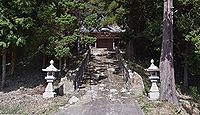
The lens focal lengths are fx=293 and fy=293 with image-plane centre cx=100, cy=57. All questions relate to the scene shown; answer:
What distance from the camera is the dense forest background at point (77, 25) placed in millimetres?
14484

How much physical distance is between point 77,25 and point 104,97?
516 centimetres

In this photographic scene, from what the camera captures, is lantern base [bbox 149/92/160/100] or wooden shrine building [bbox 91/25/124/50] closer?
lantern base [bbox 149/92/160/100]

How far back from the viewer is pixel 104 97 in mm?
12367

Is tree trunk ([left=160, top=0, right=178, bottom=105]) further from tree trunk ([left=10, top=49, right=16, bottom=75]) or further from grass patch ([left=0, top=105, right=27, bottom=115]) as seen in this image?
tree trunk ([left=10, top=49, right=16, bottom=75])

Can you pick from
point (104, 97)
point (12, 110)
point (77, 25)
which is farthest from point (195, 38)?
point (12, 110)

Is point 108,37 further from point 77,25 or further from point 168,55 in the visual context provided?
point 168,55

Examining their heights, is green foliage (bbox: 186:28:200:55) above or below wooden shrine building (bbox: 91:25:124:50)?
below

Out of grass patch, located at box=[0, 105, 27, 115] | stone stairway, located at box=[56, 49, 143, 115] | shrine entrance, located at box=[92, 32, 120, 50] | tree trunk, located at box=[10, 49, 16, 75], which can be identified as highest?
shrine entrance, located at box=[92, 32, 120, 50]

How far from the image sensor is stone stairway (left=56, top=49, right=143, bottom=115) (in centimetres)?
997

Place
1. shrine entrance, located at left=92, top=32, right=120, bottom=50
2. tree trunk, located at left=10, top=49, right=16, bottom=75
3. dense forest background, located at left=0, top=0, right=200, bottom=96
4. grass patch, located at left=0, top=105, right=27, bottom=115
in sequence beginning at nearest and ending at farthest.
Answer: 1. grass patch, located at left=0, top=105, right=27, bottom=115
2. dense forest background, located at left=0, top=0, right=200, bottom=96
3. tree trunk, located at left=10, top=49, right=16, bottom=75
4. shrine entrance, located at left=92, top=32, right=120, bottom=50

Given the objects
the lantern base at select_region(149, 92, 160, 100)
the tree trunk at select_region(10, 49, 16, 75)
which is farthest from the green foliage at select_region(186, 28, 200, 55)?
the tree trunk at select_region(10, 49, 16, 75)

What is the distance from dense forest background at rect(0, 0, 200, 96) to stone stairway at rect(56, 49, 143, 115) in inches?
88.0

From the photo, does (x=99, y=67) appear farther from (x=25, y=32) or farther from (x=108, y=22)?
(x=25, y=32)

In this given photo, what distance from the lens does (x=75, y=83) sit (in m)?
13.9
